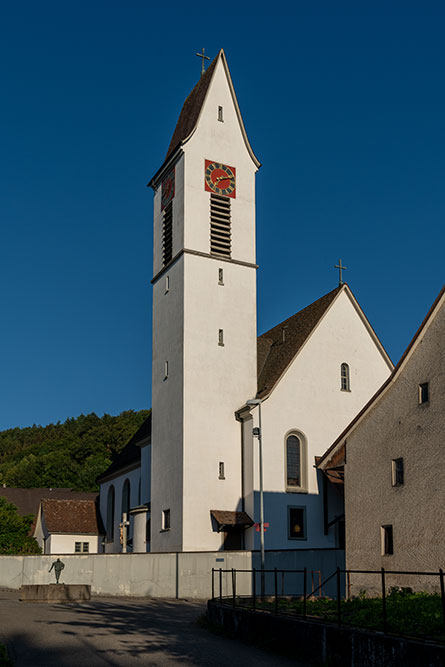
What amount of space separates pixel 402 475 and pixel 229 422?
15.6 metres

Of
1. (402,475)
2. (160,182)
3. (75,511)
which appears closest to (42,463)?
(75,511)

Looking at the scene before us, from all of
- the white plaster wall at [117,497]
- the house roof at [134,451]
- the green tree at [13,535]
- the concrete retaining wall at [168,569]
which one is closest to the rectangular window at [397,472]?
the concrete retaining wall at [168,569]

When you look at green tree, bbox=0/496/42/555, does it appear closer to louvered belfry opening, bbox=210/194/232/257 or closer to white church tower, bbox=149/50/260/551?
white church tower, bbox=149/50/260/551

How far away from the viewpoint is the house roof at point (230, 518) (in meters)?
35.7

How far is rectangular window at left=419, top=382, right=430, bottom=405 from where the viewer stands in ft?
75.2

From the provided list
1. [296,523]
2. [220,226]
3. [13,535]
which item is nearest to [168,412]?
[296,523]

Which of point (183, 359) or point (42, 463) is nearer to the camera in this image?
point (183, 359)

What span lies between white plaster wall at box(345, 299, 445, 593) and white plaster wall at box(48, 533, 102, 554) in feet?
117

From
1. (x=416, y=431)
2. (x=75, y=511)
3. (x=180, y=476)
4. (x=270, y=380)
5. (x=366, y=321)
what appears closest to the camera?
(x=416, y=431)

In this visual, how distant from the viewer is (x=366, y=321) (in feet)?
138

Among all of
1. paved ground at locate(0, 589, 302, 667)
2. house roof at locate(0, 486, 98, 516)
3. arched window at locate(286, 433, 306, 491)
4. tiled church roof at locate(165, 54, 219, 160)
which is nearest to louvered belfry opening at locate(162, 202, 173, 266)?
tiled church roof at locate(165, 54, 219, 160)

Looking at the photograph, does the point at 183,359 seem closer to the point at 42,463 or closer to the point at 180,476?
the point at 180,476

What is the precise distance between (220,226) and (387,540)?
21788mm

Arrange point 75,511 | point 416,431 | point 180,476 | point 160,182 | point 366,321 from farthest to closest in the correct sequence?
point 75,511, point 160,182, point 366,321, point 180,476, point 416,431
